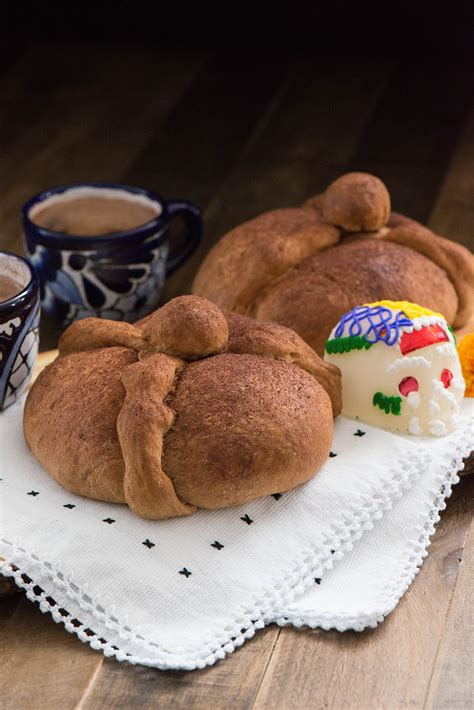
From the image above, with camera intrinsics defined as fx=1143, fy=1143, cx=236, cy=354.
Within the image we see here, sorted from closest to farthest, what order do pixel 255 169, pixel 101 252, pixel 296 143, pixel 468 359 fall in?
1. pixel 468 359
2. pixel 101 252
3. pixel 255 169
4. pixel 296 143

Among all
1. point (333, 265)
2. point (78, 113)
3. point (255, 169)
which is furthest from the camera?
point (78, 113)

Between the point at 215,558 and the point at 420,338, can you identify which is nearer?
the point at 215,558

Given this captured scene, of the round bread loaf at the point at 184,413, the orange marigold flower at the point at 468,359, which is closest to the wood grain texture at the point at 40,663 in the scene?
the round bread loaf at the point at 184,413

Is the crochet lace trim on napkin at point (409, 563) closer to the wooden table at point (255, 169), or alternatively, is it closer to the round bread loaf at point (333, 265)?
the wooden table at point (255, 169)

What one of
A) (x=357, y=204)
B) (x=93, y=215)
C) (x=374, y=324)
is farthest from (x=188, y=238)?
Answer: (x=374, y=324)

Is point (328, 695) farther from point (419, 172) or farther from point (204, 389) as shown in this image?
point (419, 172)

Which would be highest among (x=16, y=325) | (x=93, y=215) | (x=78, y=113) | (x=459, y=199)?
(x=16, y=325)

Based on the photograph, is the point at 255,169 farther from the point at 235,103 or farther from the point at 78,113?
the point at 78,113

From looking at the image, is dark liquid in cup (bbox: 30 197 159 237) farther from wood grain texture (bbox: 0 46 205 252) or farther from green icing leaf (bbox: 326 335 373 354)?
green icing leaf (bbox: 326 335 373 354)
